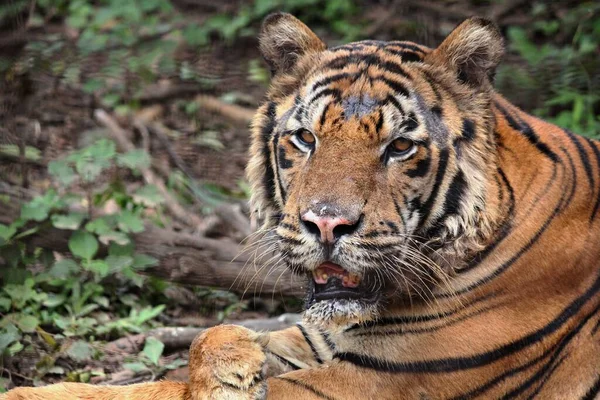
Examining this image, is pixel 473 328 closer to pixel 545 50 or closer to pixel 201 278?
pixel 201 278

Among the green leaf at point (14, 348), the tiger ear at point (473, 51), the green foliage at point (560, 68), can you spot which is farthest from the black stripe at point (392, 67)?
the green foliage at point (560, 68)

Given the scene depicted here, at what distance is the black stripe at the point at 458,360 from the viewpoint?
2.79 meters

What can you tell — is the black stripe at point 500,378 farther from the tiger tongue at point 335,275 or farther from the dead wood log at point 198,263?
the dead wood log at point 198,263

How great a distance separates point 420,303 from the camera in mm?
2889

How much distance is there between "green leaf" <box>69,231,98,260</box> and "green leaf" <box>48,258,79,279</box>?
0.18 feet

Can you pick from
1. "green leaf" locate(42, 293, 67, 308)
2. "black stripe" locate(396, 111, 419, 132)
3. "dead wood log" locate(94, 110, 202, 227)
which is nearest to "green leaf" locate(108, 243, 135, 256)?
"green leaf" locate(42, 293, 67, 308)

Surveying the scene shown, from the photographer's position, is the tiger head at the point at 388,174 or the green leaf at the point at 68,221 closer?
the tiger head at the point at 388,174

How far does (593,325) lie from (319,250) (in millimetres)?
924

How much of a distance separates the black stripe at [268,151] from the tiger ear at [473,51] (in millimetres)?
582

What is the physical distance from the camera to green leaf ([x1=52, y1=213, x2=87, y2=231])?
3.94 m

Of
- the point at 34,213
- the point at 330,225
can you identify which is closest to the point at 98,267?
the point at 34,213

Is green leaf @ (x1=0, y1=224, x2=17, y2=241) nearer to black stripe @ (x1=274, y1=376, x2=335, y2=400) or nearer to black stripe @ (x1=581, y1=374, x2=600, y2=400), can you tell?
black stripe @ (x1=274, y1=376, x2=335, y2=400)

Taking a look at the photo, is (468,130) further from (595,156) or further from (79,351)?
(79,351)

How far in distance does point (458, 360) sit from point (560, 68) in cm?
348
